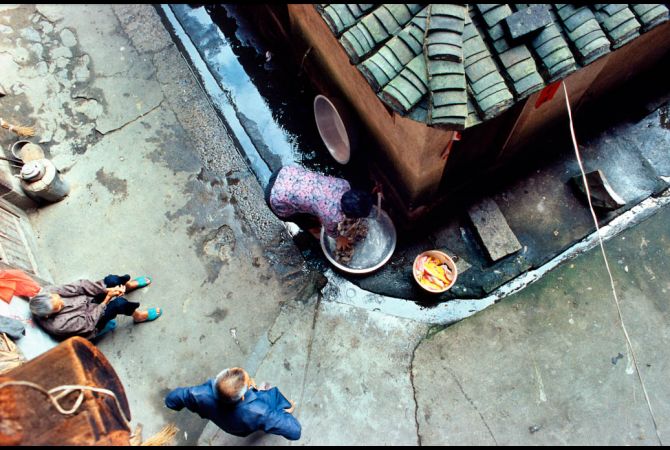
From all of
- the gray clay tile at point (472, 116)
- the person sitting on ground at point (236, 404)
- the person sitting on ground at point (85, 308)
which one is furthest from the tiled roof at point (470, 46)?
the person sitting on ground at point (85, 308)

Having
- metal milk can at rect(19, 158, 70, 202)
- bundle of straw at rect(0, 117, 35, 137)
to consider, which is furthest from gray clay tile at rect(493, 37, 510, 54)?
bundle of straw at rect(0, 117, 35, 137)

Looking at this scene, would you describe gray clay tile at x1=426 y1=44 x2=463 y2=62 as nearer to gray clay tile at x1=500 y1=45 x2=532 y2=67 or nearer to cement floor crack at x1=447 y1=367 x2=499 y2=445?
gray clay tile at x1=500 y1=45 x2=532 y2=67

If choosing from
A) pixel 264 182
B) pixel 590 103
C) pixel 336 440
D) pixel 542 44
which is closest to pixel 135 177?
pixel 264 182

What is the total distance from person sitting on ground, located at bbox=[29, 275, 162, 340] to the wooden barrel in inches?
122

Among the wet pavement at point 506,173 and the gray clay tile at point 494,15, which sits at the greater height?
the gray clay tile at point 494,15

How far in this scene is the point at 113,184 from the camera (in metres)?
6.39

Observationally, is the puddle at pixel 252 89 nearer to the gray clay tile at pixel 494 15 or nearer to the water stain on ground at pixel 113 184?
the water stain on ground at pixel 113 184

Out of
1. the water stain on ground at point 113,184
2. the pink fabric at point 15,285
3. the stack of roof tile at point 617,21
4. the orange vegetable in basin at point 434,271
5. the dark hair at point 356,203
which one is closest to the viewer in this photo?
the stack of roof tile at point 617,21

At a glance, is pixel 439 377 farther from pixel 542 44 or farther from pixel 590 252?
pixel 542 44

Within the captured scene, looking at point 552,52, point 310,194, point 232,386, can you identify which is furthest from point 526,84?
point 232,386

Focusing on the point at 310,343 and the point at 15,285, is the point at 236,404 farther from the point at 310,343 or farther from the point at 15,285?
the point at 15,285

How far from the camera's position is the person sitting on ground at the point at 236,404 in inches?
154

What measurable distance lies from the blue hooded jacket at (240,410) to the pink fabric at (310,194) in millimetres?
1940

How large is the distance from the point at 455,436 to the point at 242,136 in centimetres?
505
